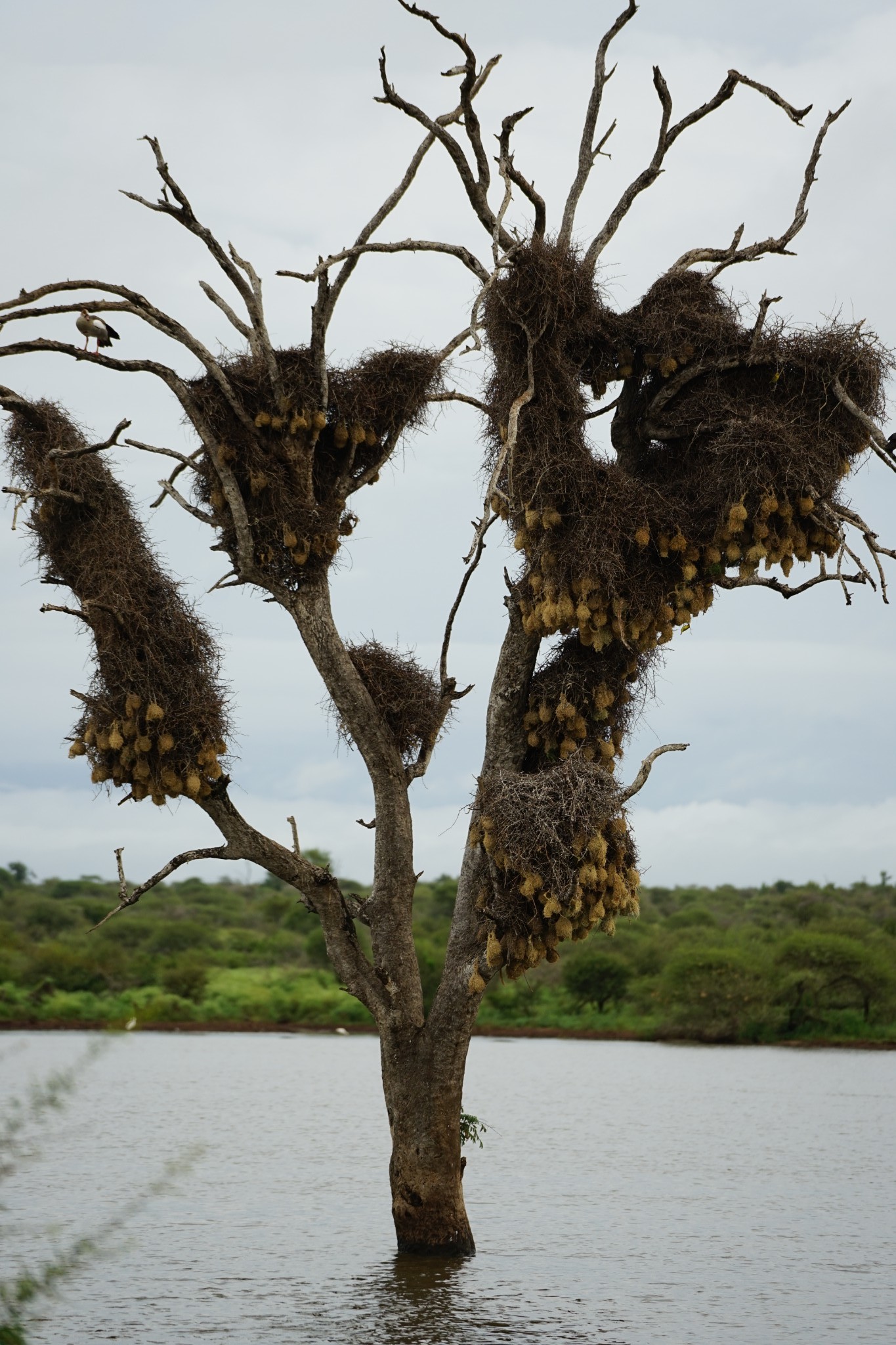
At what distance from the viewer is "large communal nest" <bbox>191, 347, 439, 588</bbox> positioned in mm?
10078

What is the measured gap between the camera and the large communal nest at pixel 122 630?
9.68m

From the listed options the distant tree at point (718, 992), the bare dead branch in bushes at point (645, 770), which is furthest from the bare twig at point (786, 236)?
the distant tree at point (718, 992)

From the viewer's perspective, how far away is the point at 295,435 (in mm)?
10219

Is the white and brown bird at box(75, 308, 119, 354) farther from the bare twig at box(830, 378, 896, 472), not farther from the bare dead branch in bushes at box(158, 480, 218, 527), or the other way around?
the bare twig at box(830, 378, 896, 472)

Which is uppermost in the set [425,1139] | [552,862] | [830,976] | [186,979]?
[552,862]

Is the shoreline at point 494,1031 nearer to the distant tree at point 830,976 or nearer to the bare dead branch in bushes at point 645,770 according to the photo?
the distant tree at point 830,976

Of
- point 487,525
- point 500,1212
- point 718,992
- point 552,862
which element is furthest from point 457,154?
point 718,992

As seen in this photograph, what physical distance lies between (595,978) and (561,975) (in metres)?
2.47

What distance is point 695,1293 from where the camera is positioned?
1141 centimetres

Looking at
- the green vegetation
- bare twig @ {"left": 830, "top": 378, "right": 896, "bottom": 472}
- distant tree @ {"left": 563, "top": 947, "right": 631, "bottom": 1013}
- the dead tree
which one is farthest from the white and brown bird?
distant tree @ {"left": 563, "top": 947, "right": 631, "bottom": 1013}

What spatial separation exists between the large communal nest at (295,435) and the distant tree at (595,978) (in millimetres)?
35603

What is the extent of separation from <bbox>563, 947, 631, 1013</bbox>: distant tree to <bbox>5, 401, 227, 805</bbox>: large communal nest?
35910mm

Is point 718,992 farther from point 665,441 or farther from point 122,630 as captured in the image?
point 122,630

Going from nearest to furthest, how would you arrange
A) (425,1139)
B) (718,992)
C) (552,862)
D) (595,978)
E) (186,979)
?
(552,862), (425,1139), (718,992), (595,978), (186,979)
